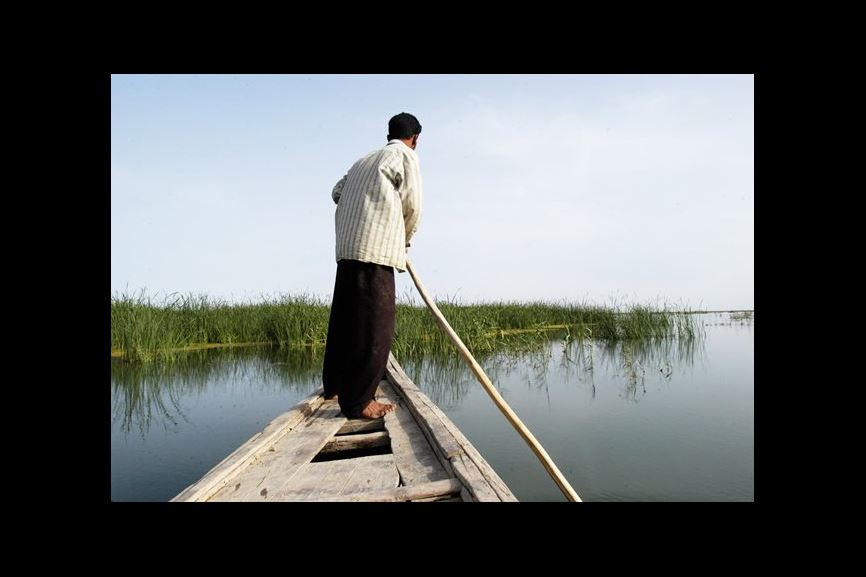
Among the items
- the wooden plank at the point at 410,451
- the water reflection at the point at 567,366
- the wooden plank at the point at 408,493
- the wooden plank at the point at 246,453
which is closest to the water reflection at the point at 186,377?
the water reflection at the point at 567,366

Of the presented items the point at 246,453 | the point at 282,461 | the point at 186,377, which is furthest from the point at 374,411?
the point at 186,377

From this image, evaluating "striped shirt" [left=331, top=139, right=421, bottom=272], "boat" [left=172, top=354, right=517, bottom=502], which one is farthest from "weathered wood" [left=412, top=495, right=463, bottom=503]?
"striped shirt" [left=331, top=139, right=421, bottom=272]

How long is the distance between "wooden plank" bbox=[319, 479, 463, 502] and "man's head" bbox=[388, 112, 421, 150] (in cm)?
166

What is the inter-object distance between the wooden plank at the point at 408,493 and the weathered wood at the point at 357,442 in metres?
0.70

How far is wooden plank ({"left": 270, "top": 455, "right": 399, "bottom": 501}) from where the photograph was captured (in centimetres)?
143

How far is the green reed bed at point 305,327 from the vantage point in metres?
6.29

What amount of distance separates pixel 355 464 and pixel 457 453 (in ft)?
1.25

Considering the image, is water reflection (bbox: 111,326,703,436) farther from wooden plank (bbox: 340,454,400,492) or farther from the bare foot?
wooden plank (bbox: 340,454,400,492)

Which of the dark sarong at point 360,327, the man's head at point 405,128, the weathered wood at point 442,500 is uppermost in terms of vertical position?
the man's head at point 405,128

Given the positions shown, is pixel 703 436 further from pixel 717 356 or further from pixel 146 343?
pixel 146 343

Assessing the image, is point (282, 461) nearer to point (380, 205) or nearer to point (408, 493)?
point (408, 493)

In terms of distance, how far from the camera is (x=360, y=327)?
7.34ft

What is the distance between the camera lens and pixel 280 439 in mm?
2043

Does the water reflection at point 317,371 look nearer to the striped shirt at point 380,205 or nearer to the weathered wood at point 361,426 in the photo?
the weathered wood at point 361,426
